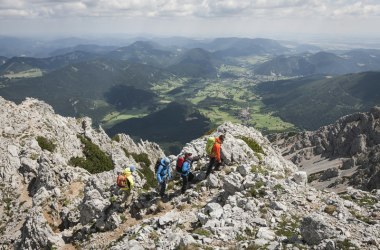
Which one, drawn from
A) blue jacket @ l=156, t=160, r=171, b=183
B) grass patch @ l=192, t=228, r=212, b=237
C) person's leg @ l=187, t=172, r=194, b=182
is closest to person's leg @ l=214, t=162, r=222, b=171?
person's leg @ l=187, t=172, r=194, b=182

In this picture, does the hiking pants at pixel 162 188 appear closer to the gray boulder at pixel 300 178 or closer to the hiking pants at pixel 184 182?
the hiking pants at pixel 184 182

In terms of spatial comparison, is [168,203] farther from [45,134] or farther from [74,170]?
[45,134]

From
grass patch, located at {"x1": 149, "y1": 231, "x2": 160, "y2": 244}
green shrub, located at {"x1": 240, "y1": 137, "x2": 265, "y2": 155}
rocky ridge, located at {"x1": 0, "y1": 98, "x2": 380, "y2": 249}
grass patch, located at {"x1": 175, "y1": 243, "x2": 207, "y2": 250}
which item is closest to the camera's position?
grass patch, located at {"x1": 175, "y1": 243, "x2": 207, "y2": 250}

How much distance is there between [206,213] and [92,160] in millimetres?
63955

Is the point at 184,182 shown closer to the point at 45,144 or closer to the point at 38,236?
the point at 38,236

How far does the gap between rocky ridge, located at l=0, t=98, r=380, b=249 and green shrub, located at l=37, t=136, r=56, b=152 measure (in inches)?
751

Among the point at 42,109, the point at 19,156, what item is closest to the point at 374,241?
the point at 19,156

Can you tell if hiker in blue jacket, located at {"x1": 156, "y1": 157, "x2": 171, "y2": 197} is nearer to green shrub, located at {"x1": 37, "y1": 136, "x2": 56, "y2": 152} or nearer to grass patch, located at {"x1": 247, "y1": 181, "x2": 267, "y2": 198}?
grass patch, located at {"x1": 247, "y1": 181, "x2": 267, "y2": 198}

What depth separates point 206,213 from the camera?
86.4 ft

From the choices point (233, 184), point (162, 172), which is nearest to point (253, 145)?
point (162, 172)

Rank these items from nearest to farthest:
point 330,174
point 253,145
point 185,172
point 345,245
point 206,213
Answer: point 345,245 < point 206,213 < point 185,172 < point 253,145 < point 330,174

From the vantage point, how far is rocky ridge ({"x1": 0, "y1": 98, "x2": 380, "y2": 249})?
21188mm

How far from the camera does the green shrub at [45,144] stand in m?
75.7

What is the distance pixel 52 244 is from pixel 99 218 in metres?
5.87
